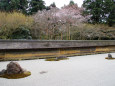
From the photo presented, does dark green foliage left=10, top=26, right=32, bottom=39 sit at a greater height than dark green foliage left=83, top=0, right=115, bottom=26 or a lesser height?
lesser

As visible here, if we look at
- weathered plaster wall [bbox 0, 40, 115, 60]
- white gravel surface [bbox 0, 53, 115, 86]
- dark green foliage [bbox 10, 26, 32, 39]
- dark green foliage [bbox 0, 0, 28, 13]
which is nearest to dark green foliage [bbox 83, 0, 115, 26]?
weathered plaster wall [bbox 0, 40, 115, 60]

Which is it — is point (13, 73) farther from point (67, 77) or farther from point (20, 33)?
point (20, 33)

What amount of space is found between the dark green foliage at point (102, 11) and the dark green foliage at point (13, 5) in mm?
7193

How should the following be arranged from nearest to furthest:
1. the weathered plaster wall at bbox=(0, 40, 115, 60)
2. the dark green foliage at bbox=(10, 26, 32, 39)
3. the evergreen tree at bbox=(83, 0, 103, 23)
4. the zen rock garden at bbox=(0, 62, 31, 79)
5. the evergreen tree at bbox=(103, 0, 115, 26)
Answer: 1. the zen rock garden at bbox=(0, 62, 31, 79)
2. the weathered plaster wall at bbox=(0, 40, 115, 60)
3. the dark green foliage at bbox=(10, 26, 32, 39)
4. the evergreen tree at bbox=(103, 0, 115, 26)
5. the evergreen tree at bbox=(83, 0, 103, 23)

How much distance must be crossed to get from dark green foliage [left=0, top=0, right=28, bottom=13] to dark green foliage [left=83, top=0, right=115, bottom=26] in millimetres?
7193

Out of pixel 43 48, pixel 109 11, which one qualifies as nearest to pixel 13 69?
pixel 43 48

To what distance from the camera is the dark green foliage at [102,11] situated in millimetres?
10099

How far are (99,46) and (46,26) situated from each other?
3.61m

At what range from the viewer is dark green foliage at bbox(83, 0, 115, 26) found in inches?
398

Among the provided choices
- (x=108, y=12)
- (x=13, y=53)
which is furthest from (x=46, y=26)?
(x=108, y=12)

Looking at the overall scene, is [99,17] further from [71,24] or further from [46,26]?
[46,26]

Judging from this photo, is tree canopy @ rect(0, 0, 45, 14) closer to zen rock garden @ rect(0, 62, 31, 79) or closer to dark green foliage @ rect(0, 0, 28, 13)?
dark green foliage @ rect(0, 0, 28, 13)

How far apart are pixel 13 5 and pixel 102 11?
9.43 meters

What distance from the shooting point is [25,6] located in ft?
42.5
